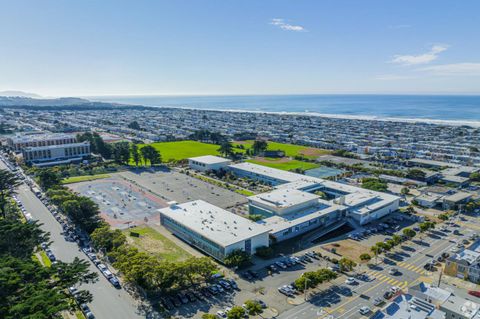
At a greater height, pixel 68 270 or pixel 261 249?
pixel 68 270

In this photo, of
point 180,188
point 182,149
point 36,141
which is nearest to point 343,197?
point 180,188

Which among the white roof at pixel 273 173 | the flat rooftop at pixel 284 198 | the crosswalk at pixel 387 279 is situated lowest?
the crosswalk at pixel 387 279

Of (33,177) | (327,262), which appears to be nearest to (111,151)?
(33,177)

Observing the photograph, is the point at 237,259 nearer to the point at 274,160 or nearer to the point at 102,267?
the point at 102,267

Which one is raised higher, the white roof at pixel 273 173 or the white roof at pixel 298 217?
the white roof at pixel 273 173

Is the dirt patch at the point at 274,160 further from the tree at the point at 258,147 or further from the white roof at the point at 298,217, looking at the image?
the white roof at the point at 298,217

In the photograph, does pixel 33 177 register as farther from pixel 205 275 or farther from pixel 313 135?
pixel 313 135

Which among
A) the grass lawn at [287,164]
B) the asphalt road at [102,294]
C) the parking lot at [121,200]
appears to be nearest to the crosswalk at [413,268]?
the asphalt road at [102,294]
